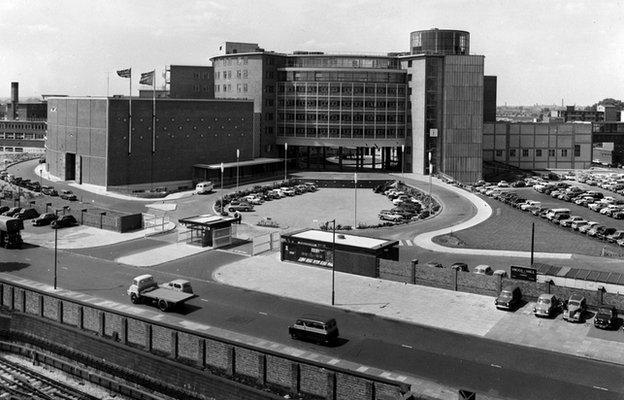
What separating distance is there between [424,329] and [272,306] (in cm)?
1169

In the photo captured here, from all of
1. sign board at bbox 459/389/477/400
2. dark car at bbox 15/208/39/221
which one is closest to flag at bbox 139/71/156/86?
dark car at bbox 15/208/39/221

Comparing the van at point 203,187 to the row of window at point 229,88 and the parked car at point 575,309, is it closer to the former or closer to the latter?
the row of window at point 229,88

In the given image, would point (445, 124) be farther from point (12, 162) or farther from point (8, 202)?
point (12, 162)

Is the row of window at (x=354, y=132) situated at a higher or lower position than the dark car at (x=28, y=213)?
higher

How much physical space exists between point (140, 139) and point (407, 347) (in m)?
81.4

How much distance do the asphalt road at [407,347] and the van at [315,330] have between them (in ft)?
1.71

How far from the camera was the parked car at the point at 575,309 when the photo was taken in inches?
1779

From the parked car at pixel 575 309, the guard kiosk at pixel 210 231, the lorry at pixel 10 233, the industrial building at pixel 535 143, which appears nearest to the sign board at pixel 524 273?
the parked car at pixel 575 309

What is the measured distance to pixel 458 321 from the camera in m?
45.6

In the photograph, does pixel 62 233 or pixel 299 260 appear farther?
pixel 62 233

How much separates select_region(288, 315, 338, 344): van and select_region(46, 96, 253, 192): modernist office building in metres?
74.8

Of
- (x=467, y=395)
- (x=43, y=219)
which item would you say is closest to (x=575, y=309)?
(x=467, y=395)

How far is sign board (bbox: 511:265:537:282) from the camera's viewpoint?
172 feet

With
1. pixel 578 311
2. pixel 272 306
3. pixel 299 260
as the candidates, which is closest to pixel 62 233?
pixel 299 260
